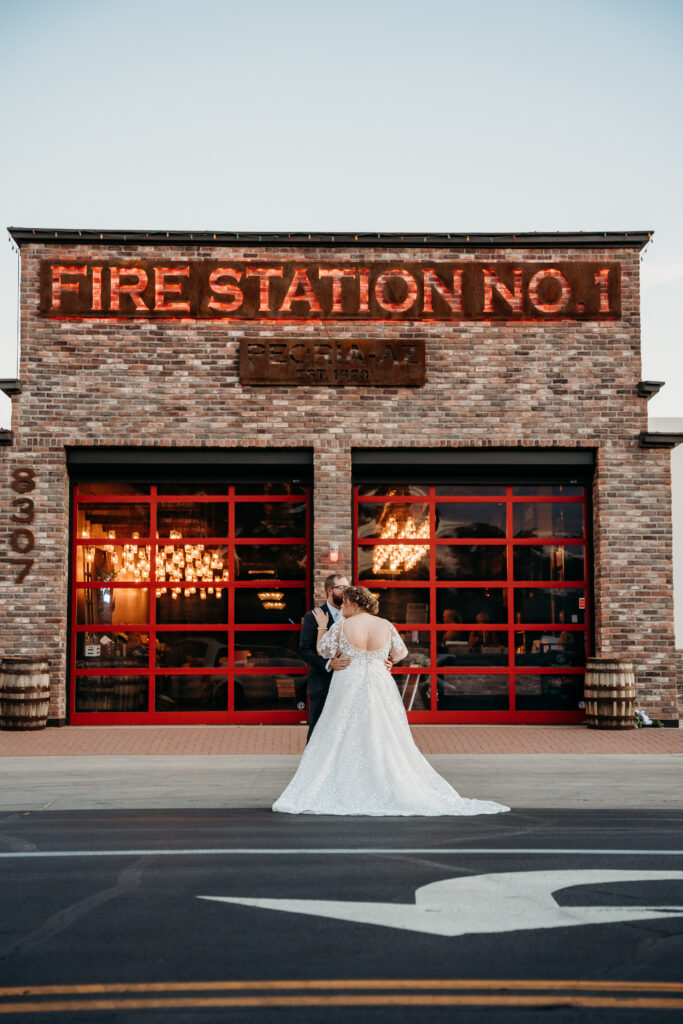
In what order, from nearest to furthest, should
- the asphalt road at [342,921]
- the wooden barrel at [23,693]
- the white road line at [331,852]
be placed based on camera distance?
the asphalt road at [342,921] < the white road line at [331,852] < the wooden barrel at [23,693]

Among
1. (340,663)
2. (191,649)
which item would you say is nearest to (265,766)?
(340,663)

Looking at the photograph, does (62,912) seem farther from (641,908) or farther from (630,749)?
(630,749)

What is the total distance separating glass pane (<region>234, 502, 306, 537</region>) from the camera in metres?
14.9

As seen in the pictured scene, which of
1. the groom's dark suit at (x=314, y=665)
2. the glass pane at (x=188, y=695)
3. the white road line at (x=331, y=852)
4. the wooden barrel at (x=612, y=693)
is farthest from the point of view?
the glass pane at (x=188, y=695)

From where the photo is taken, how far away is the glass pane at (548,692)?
14.8 m

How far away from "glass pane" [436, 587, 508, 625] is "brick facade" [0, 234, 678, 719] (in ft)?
4.51

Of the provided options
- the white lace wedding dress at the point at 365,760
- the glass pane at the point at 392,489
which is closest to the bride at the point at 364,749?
the white lace wedding dress at the point at 365,760

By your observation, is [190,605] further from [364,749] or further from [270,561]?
[364,749]

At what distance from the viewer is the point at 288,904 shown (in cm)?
579

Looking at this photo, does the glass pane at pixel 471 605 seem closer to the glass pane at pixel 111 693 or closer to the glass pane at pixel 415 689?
the glass pane at pixel 415 689

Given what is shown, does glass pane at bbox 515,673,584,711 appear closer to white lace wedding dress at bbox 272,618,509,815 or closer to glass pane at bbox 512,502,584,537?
glass pane at bbox 512,502,584,537

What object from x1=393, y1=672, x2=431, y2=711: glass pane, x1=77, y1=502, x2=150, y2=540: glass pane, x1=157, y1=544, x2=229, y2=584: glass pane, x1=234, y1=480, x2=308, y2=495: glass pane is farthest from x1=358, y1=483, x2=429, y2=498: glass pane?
x1=77, y1=502, x2=150, y2=540: glass pane

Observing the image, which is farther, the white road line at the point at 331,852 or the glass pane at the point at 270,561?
the glass pane at the point at 270,561

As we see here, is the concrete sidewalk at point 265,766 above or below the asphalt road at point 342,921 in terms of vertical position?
below
